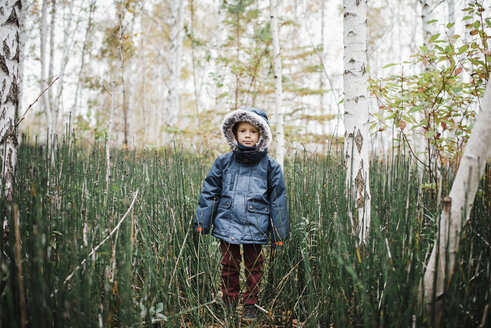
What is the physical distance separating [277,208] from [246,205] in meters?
0.18

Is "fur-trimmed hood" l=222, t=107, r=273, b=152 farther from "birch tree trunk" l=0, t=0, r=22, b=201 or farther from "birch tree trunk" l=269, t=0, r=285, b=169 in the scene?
"birch tree trunk" l=269, t=0, r=285, b=169

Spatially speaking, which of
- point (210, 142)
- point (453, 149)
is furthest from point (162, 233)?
point (210, 142)

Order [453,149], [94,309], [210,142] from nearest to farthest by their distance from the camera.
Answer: [94,309], [453,149], [210,142]

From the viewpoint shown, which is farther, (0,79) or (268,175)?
(268,175)

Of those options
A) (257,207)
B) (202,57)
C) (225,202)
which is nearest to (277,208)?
(257,207)

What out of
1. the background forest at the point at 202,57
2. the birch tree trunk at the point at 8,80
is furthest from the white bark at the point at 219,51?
the birch tree trunk at the point at 8,80

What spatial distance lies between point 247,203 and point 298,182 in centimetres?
72

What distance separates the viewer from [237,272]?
1.67 metres

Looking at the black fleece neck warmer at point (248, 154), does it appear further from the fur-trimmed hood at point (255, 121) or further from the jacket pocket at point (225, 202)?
the jacket pocket at point (225, 202)

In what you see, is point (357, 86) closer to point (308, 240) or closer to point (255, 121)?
point (255, 121)

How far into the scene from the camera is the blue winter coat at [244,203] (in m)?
1.58

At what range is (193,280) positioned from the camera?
1.81 m

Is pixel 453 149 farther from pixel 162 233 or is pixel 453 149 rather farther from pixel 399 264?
pixel 162 233

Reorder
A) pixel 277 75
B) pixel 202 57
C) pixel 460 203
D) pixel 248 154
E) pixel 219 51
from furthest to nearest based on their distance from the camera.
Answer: pixel 219 51 < pixel 202 57 < pixel 277 75 < pixel 248 154 < pixel 460 203
